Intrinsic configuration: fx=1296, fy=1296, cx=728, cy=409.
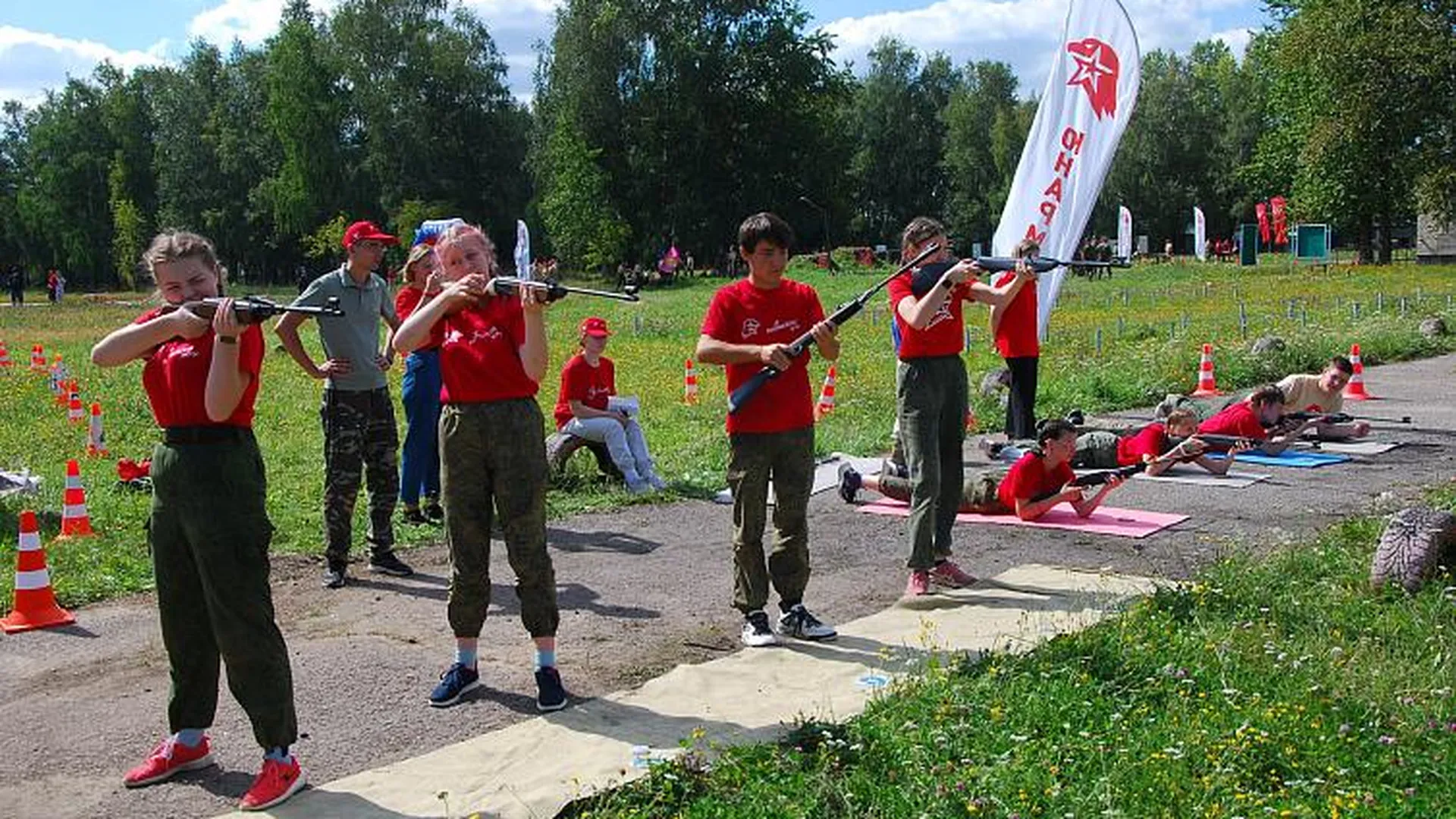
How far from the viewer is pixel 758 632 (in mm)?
5941

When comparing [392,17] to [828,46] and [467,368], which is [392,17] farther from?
[467,368]

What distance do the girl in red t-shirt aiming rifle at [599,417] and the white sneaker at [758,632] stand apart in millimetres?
3912

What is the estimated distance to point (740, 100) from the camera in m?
61.9

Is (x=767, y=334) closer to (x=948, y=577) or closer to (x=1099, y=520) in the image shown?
(x=948, y=577)

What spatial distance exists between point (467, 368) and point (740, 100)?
5875 cm

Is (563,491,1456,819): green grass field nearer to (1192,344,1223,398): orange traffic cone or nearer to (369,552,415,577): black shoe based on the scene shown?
(369,552,415,577): black shoe

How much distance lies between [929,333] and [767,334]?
1.14m

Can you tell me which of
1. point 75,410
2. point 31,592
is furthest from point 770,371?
point 75,410

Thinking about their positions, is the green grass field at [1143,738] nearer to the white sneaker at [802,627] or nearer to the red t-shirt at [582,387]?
the white sneaker at [802,627]

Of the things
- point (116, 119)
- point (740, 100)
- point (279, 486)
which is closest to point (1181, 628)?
point (279, 486)

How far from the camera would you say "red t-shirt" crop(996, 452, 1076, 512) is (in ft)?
27.8

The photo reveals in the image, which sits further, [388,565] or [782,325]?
[388,565]

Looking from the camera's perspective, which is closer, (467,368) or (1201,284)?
(467,368)

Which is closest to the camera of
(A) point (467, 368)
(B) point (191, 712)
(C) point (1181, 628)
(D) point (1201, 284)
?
(B) point (191, 712)
